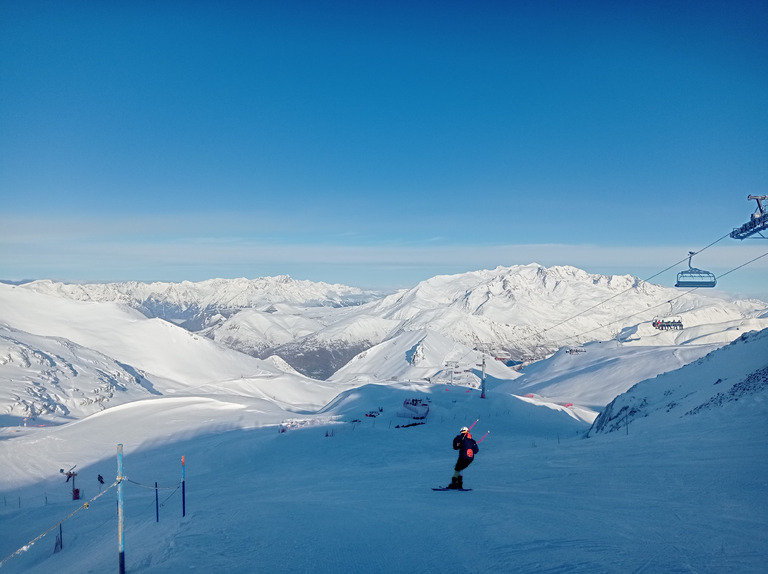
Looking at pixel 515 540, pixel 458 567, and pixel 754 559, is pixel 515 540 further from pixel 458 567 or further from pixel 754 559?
pixel 754 559

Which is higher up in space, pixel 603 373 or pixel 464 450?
pixel 464 450

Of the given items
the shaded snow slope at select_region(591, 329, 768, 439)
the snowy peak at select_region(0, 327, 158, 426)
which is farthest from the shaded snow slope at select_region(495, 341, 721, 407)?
the snowy peak at select_region(0, 327, 158, 426)

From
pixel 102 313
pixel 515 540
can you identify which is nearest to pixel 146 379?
pixel 102 313

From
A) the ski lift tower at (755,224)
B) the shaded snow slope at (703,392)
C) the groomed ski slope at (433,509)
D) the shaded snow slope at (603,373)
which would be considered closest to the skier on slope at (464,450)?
the groomed ski slope at (433,509)

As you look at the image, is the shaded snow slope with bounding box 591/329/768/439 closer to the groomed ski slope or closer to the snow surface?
the snow surface

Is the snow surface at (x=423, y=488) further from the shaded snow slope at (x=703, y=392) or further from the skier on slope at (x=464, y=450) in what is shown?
the skier on slope at (x=464, y=450)

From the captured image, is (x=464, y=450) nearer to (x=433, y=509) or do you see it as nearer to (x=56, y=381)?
(x=433, y=509)

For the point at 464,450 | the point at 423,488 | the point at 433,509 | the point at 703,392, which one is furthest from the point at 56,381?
the point at 703,392
